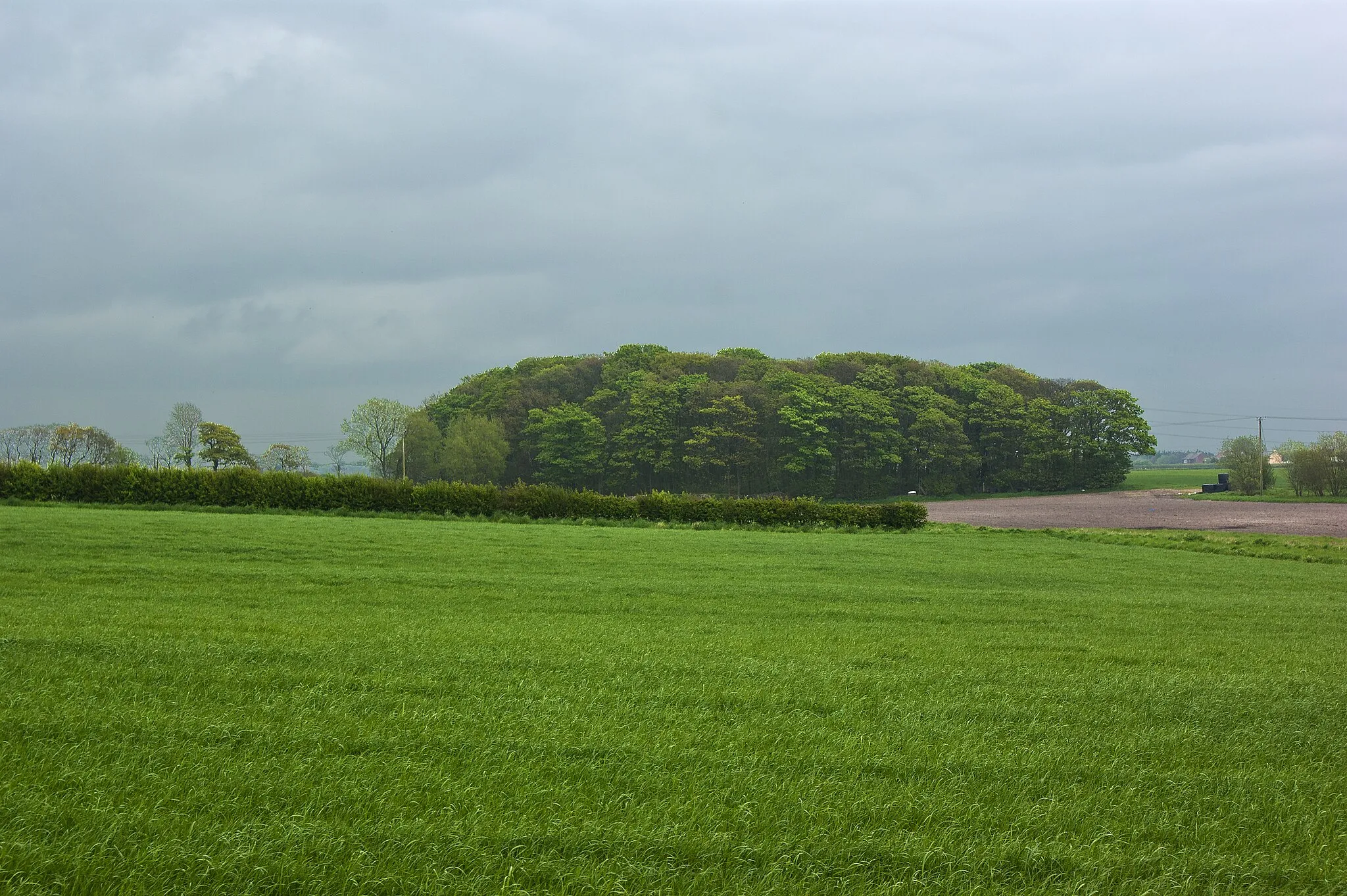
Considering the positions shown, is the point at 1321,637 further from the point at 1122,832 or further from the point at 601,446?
the point at 601,446

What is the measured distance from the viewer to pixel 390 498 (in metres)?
30.5

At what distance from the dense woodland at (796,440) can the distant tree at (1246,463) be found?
9194 millimetres

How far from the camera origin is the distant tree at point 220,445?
5862 centimetres

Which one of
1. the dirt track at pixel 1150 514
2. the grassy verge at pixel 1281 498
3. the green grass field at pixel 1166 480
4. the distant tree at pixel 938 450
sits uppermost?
the distant tree at pixel 938 450

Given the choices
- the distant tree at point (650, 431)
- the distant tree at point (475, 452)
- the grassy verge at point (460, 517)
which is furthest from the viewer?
the distant tree at point (650, 431)

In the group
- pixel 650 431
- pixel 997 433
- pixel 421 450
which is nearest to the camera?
pixel 650 431

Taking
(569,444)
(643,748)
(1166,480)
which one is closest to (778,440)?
(569,444)

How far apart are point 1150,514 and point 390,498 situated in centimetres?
3752

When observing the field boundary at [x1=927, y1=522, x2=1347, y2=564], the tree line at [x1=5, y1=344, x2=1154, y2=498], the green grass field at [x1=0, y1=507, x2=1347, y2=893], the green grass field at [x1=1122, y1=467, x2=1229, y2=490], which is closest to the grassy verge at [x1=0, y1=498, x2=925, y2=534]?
the field boundary at [x1=927, y1=522, x2=1347, y2=564]

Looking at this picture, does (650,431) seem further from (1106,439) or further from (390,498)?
(390,498)

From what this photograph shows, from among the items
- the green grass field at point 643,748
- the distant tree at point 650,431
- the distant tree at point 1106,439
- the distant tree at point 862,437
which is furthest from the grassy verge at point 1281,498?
the green grass field at point 643,748

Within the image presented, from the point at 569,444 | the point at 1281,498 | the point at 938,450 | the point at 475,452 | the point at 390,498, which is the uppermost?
the point at 569,444

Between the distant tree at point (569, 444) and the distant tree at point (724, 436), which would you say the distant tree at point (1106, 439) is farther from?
the distant tree at point (569, 444)

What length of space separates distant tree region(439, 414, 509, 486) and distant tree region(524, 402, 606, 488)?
3563mm
